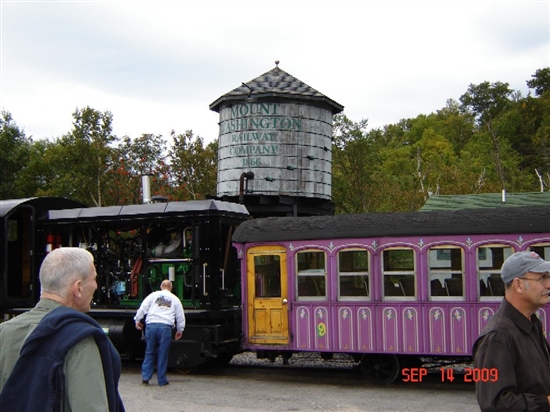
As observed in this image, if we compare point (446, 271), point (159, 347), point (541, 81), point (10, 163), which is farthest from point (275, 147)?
point (541, 81)

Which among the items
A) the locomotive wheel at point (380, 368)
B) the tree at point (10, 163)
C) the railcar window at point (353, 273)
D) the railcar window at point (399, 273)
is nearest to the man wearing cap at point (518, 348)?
the railcar window at point (399, 273)

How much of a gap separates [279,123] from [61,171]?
1747cm

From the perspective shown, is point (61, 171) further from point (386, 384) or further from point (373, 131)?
point (386, 384)

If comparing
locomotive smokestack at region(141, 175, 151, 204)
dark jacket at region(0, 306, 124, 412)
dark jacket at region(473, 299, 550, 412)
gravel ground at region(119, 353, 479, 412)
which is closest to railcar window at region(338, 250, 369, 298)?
gravel ground at region(119, 353, 479, 412)

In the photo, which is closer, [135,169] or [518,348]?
[518,348]

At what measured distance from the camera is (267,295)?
41.4 ft

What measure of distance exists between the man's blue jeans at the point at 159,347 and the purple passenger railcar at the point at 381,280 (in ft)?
5.27

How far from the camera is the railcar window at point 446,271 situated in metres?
11.2

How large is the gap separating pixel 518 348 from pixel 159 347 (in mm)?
8930

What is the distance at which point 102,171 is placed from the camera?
33156mm

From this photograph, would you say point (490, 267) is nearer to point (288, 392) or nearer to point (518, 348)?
point (288, 392)

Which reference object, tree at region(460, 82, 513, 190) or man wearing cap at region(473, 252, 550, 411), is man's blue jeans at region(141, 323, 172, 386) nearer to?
man wearing cap at region(473, 252, 550, 411)

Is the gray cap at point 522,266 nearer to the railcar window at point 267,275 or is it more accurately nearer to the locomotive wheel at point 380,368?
the locomotive wheel at point 380,368

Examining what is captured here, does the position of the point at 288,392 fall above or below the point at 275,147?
below
